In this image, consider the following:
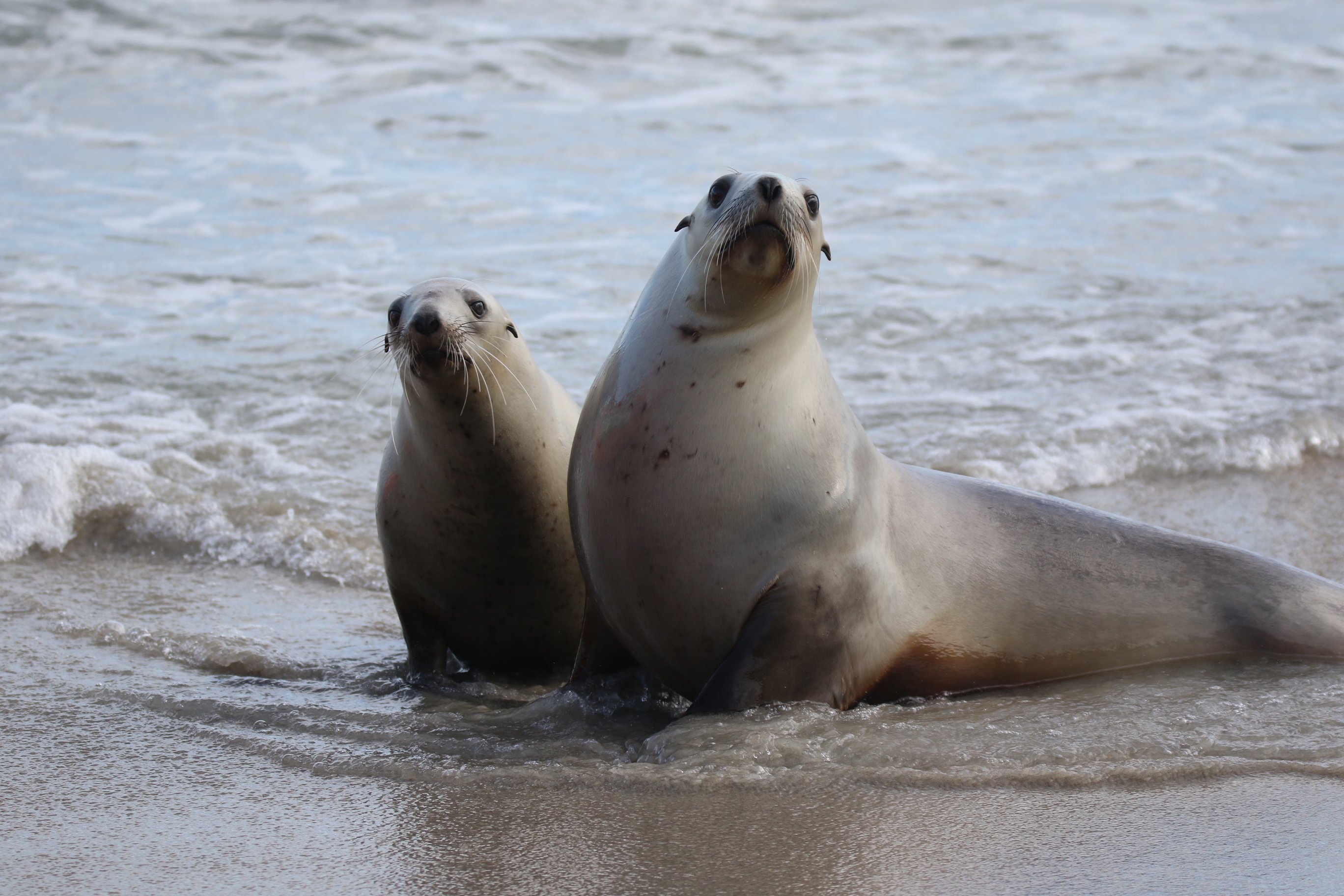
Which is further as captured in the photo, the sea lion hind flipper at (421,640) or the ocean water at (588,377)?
the sea lion hind flipper at (421,640)

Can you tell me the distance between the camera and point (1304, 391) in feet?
23.4

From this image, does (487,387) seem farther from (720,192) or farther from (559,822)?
(559,822)

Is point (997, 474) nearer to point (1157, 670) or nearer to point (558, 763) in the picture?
point (1157, 670)

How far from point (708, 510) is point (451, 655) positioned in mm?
1341

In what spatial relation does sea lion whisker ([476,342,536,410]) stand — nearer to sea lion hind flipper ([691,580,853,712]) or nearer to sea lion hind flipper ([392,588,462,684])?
Answer: sea lion hind flipper ([392,588,462,684])

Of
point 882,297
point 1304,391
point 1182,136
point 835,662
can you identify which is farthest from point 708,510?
point 1182,136

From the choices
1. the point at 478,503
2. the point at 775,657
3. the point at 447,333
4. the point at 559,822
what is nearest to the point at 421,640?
the point at 478,503

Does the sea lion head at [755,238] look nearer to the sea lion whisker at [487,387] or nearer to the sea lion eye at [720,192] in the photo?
the sea lion eye at [720,192]

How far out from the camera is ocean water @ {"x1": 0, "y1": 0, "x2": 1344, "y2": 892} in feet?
9.25

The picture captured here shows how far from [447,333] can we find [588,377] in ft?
12.4

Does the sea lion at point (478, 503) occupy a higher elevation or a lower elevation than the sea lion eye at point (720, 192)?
lower

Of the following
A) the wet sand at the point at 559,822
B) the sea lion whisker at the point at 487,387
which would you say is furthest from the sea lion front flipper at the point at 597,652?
the sea lion whisker at the point at 487,387

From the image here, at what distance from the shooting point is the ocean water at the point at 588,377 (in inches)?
111

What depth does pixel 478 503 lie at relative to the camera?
12.9ft
